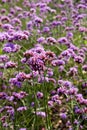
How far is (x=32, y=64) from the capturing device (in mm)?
3023

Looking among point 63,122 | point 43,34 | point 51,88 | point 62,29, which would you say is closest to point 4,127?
point 63,122

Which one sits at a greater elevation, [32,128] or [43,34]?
[32,128]

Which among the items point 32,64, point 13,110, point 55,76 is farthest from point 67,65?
point 32,64

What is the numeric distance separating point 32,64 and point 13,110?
0.92m

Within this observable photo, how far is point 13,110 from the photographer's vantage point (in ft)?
12.5

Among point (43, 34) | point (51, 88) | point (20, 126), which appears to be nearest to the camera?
point (20, 126)

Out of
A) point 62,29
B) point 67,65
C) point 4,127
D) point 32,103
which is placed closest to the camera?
point 4,127

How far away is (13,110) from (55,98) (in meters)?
0.46

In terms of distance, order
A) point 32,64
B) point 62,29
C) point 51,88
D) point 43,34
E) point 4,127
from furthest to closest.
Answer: point 62,29
point 43,34
point 51,88
point 4,127
point 32,64

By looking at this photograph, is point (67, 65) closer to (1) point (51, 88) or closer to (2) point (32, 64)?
(1) point (51, 88)

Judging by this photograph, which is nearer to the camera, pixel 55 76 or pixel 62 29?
pixel 55 76

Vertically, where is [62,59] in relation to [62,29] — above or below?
above

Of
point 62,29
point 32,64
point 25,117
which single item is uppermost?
point 32,64

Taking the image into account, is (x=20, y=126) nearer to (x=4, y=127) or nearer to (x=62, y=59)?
(x=4, y=127)
